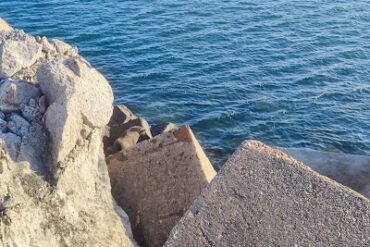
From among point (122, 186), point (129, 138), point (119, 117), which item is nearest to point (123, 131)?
point (129, 138)

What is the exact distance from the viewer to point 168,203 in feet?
29.8

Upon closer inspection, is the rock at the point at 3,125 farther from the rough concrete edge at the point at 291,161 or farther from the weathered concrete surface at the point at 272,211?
the rough concrete edge at the point at 291,161

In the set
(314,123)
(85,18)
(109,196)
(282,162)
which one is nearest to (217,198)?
(282,162)

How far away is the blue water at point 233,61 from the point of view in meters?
16.5

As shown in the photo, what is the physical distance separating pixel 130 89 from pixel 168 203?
9.66m

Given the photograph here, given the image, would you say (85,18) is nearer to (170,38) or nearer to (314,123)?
(170,38)

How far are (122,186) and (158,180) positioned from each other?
2.02ft

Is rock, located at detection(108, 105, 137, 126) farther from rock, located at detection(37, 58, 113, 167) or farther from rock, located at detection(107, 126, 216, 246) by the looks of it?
rock, located at detection(37, 58, 113, 167)

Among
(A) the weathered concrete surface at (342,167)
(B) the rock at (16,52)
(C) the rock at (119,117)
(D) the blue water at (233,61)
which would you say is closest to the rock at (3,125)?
(B) the rock at (16,52)

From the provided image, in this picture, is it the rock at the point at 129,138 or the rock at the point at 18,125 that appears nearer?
the rock at the point at 18,125

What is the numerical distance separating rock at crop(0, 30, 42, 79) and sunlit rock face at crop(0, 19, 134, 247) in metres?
0.02

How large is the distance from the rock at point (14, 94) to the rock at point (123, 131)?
2.35m

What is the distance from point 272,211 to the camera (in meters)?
7.77

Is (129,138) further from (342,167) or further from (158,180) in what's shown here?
(342,167)
